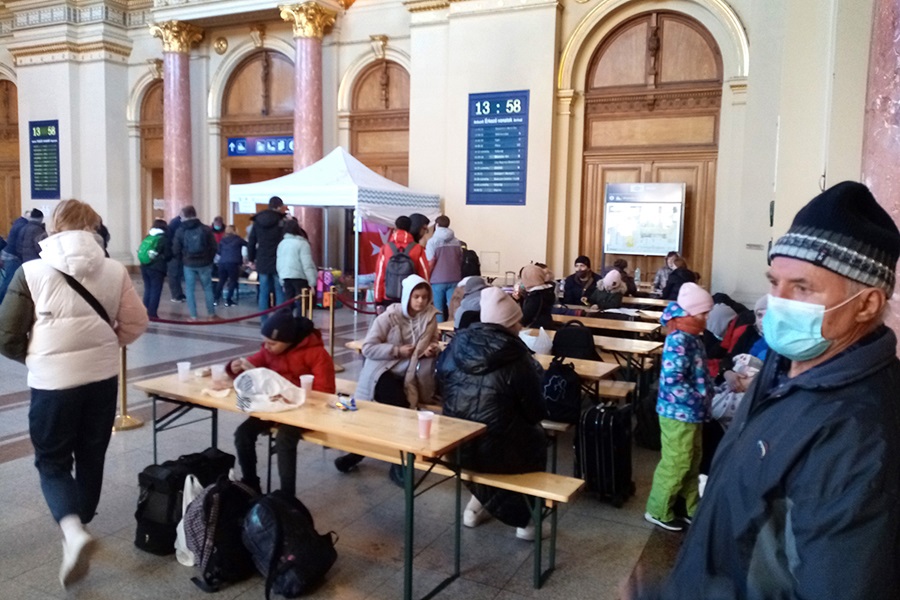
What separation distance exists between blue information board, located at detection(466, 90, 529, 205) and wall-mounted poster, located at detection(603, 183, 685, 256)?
1593mm

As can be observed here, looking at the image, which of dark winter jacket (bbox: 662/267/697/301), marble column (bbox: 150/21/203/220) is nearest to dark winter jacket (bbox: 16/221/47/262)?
marble column (bbox: 150/21/203/220)

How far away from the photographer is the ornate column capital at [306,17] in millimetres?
13258

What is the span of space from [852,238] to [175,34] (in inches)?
632

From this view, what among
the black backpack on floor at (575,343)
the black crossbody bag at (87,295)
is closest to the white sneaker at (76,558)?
the black crossbody bag at (87,295)

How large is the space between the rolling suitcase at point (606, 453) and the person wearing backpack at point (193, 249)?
7786 millimetres

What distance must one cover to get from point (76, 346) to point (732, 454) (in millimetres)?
2916

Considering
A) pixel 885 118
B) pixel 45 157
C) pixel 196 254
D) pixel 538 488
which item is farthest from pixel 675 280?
pixel 45 157

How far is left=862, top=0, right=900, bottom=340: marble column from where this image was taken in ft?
9.95

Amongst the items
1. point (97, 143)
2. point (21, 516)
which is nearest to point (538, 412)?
point (21, 516)

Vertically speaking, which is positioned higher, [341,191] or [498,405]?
[341,191]

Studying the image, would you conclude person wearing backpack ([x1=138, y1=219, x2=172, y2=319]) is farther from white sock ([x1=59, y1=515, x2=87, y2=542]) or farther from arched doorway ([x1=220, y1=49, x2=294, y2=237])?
white sock ([x1=59, y1=515, x2=87, y2=542])

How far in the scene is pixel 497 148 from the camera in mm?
11875

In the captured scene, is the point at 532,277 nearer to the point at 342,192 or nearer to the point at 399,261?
the point at 399,261

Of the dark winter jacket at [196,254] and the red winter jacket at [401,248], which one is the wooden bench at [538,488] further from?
the dark winter jacket at [196,254]
